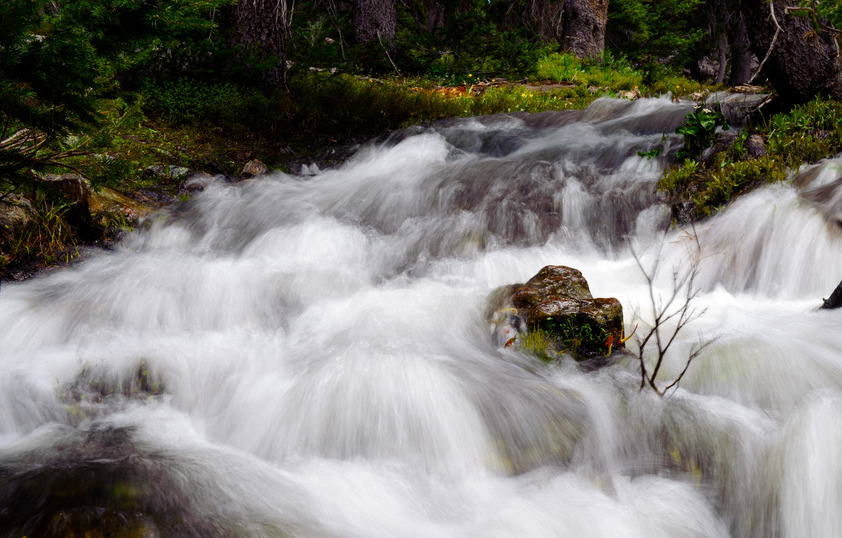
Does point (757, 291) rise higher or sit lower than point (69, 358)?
higher

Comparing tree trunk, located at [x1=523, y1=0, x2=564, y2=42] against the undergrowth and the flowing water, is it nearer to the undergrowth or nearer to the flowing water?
the undergrowth

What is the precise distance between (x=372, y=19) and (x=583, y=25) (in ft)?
16.1

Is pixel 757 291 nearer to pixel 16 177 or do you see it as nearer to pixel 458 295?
pixel 458 295

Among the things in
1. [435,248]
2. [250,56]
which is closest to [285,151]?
[250,56]

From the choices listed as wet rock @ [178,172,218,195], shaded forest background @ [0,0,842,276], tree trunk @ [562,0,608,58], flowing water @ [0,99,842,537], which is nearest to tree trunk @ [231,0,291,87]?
shaded forest background @ [0,0,842,276]

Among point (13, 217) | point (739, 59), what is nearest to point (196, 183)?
point (13, 217)

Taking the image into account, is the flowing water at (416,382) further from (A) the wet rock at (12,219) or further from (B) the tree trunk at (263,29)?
(B) the tree trunk at (263,29)

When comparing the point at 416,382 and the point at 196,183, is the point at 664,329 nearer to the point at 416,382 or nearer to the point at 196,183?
the point at 416,382

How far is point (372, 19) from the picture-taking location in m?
13.1

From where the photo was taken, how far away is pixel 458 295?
4824 millimetres

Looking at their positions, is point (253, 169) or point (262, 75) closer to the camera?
point (253, 169)

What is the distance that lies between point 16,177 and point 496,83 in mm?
9704

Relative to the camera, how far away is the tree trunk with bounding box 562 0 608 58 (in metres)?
13.6

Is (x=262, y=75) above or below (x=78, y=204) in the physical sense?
above
